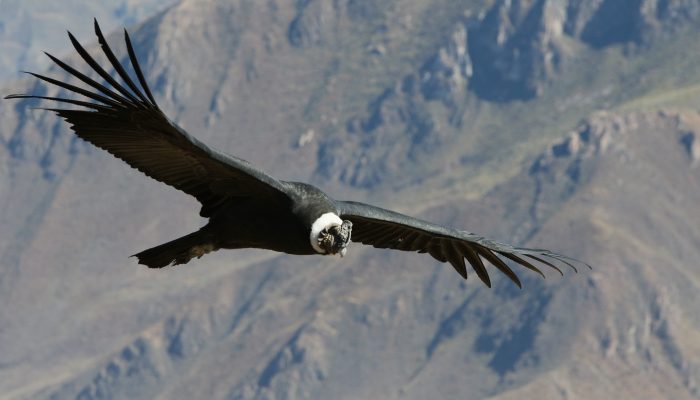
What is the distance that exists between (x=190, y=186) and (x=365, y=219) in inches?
151

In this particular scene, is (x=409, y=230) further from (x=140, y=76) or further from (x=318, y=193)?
(x=140, y=76)

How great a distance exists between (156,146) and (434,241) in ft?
24.3

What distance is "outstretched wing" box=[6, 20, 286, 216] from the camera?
27.8m

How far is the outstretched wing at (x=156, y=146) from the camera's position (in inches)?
1095

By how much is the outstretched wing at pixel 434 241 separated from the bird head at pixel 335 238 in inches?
116

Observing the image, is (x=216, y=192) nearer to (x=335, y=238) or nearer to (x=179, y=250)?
(x=179, y=250)

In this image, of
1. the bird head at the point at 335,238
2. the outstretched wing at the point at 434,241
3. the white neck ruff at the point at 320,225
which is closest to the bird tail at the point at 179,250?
the white neck ruff at the point at 320,225

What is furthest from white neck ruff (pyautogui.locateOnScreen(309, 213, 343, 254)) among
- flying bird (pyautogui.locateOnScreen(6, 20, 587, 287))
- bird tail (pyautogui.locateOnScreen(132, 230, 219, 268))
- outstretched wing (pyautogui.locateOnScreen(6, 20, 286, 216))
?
bird tail (pyautogui.locateOnScreen(132, 230, 219, 268))

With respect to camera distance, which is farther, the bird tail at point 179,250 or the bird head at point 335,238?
the bird tail at point 179,250

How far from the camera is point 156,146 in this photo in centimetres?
2959

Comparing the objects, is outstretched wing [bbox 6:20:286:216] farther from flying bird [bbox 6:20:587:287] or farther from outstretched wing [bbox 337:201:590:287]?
outstretched wing [bbox 337:201:590:287]

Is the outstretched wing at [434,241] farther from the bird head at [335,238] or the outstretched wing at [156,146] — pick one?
the bird head at [335,238]

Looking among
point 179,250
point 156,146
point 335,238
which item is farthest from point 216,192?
point 335,238

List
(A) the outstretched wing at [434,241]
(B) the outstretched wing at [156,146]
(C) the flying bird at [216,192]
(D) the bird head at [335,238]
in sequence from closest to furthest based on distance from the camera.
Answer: (B) the outstretched wing at [156,146] → (C) the flying bird at [216,192] → (D) the bird head at [335,238] → (A) the outstretched wing at [434,241]
